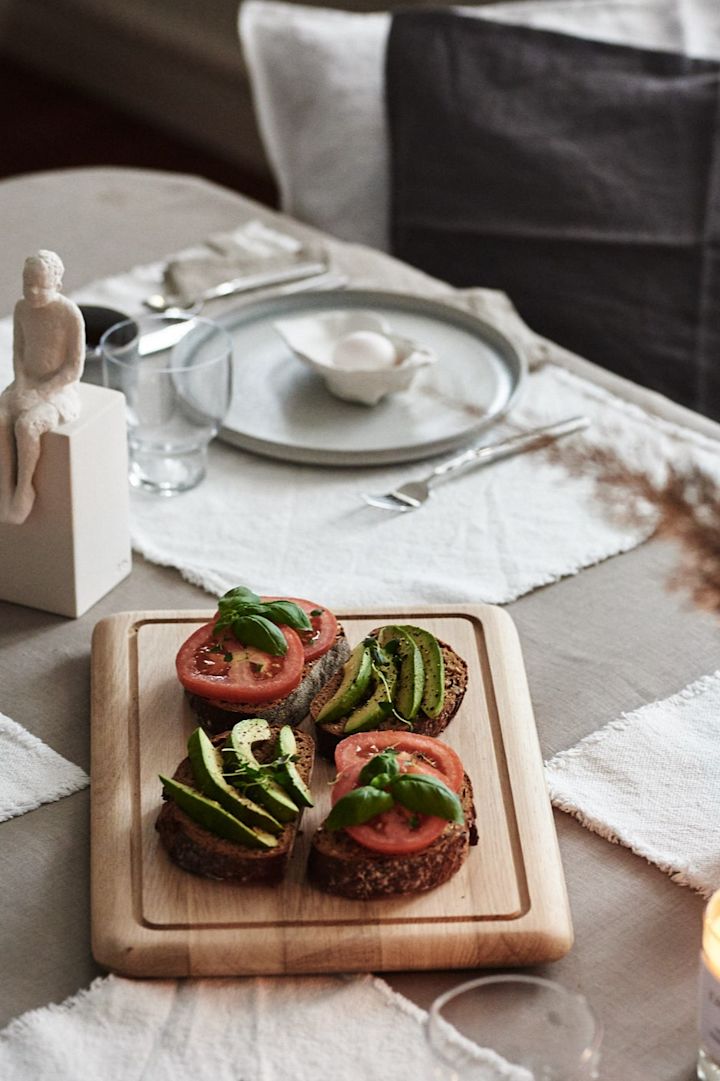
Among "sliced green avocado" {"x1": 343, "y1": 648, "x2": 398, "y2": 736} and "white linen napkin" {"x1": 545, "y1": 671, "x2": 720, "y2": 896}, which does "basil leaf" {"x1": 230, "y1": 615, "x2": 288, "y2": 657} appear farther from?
"white linen napkin" {"x1": 545, "y1": 671, "x2": 720, "y2": 896}

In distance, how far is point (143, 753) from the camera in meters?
0.99

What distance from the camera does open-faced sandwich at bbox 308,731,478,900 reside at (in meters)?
0.85

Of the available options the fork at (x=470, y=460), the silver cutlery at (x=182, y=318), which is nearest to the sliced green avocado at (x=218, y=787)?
the fork at (x=470, y=460)

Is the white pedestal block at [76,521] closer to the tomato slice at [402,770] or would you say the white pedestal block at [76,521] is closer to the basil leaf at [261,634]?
the basil leaf at [261,634]

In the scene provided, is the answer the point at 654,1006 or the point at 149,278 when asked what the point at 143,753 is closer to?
the point at 654,1006

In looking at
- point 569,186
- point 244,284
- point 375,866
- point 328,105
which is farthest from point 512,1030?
point 328,105

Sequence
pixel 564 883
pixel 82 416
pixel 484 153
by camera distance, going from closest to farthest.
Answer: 1. pixel 564 883
2. pixel 82 416
3. pixel 484 153

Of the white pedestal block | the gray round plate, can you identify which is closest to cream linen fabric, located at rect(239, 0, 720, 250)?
the gray round plate

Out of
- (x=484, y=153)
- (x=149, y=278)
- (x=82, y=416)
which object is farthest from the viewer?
(x=484, y=153)

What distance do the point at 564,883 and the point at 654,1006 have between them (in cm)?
10

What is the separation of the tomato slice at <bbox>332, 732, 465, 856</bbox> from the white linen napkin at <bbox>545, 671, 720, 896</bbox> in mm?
124

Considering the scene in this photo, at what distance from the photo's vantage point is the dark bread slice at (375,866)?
2.81 feet

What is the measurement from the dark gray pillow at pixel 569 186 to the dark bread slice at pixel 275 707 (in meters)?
1.17

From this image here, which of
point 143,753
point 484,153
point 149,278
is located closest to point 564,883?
point 143,753
